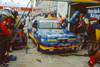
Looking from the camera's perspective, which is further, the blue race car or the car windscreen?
the car windscreen

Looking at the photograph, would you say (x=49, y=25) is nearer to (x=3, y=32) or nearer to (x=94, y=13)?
(x=94, y=13)

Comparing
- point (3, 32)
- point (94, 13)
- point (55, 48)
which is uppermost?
point (94, 13)

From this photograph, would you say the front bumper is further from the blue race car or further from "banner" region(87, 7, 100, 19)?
"banner" region(87, 7, 100, 19)

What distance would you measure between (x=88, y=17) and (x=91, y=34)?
3.08ft

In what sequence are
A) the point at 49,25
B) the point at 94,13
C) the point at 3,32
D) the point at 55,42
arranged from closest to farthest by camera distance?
the point at 3,32 < the point at 55,42 < the point at 94,13 < the point at 49,25

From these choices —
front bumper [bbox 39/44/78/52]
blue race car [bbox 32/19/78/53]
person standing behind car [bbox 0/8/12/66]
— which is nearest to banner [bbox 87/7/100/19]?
blue race car [bbox 32/19/78/53]

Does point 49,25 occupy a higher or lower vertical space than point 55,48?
higher

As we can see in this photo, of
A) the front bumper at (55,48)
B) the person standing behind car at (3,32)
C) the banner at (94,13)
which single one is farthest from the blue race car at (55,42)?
the person standing behind car at (3,32)

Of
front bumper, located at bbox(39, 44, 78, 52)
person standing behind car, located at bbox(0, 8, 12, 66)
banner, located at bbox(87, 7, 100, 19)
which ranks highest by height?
banner, located at bbox(87, 7, 100, 19)

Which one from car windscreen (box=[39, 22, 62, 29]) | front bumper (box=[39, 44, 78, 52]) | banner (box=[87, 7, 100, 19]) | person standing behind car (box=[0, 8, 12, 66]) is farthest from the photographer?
car windscreen (box=[39, 22, 62, 29])

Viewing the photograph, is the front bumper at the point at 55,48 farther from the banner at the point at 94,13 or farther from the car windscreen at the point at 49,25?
the banner at the point at 94,13

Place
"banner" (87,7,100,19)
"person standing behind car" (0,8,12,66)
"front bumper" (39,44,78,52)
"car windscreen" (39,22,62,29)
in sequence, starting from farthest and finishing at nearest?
"car windscreen" (39,22,62,29) < "banner" (87,7,100,19) < "front bumper" (39,44,78,52) < "person standing behind car" (0,8,12,66)

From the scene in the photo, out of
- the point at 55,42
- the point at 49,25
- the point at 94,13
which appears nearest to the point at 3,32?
the point at 55,42

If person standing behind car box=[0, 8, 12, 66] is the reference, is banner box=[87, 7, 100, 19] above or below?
above
